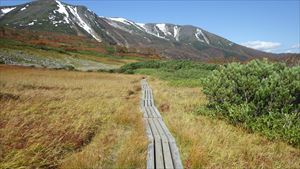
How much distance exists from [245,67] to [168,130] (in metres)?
5.82

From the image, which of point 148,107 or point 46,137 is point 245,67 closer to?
point 148,107

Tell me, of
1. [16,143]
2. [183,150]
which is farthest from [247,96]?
[16,143]

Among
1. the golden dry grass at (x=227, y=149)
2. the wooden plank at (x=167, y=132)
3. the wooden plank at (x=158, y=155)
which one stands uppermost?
the wooden plank at (x=167, y=132)

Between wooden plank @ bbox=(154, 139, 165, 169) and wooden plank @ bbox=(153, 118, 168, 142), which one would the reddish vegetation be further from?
wooden plank @ bbox=(154, 139, 165, 169)

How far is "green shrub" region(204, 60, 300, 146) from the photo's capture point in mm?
11156

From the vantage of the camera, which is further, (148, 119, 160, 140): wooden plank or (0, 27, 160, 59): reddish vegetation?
(0, 27, 160, 59): reddish vegetation

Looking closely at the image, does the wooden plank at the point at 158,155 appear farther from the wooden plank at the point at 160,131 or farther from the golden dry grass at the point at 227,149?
the golden dry grass at the point at 227,149

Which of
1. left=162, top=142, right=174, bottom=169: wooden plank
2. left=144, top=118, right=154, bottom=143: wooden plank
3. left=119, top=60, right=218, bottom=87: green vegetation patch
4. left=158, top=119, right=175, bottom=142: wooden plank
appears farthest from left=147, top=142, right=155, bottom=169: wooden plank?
left=119, top=60, right=218, bottom=87: green vegetation patch

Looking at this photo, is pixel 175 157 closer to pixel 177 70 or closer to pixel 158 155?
pixel 158 155

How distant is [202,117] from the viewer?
13188 millimetres

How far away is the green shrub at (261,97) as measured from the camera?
11.2 m

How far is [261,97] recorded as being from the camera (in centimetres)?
1252

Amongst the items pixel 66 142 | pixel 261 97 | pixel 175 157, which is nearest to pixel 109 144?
pixel 66 142

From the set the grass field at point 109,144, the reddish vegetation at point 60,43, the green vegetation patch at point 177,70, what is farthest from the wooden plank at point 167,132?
the reddish vegetation at point 60,43
